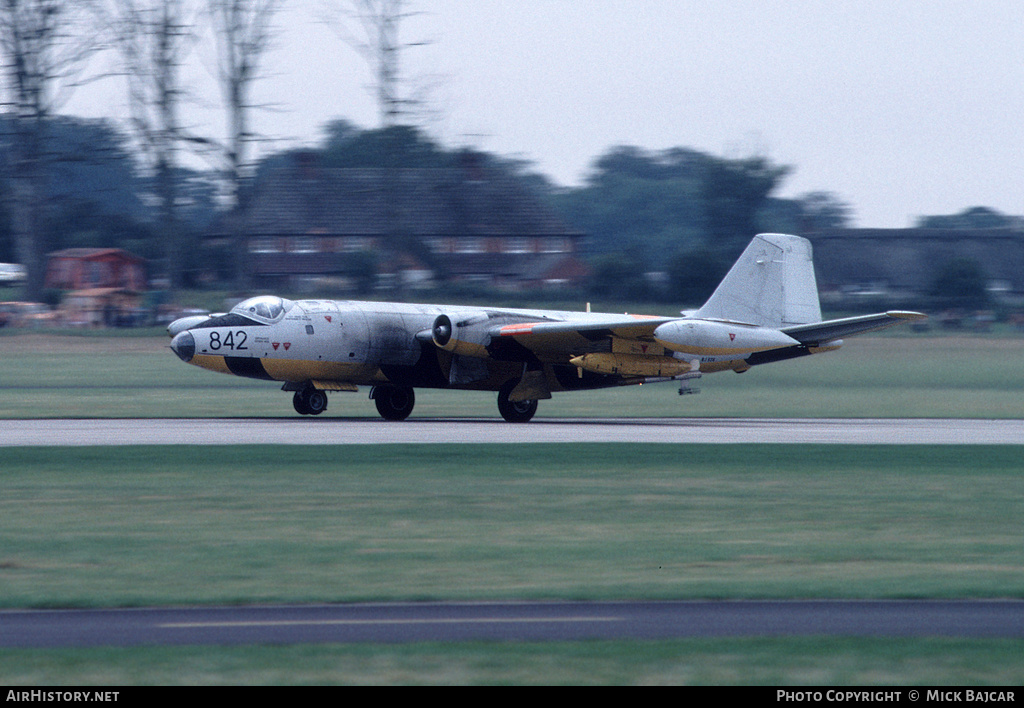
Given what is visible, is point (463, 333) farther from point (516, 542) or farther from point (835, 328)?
point (516, 542)

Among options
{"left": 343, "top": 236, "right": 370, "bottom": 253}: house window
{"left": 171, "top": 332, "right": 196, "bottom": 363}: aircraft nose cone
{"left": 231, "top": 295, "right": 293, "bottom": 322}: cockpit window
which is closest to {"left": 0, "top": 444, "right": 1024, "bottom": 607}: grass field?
{"left": 171, "top": 332, "right": 196, "bottom": 363}: aircraft nose cone

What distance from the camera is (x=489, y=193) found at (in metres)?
87.8

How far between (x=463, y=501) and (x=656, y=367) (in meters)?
14.8

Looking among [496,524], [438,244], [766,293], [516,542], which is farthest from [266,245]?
[516,542]

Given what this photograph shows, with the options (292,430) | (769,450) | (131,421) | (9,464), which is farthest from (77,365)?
(769,450)

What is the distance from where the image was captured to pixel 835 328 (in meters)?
29.8

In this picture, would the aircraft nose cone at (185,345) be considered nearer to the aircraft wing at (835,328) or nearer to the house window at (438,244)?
the aircraft wing at (835,328)

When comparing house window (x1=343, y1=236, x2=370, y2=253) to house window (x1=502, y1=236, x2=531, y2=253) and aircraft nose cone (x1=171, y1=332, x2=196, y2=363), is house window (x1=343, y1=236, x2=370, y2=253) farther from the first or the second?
aircraft nose cone (x1=171, y1=332, x2=196, y2=363)

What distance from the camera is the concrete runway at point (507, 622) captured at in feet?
28.6

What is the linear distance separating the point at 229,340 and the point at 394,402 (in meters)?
4.61

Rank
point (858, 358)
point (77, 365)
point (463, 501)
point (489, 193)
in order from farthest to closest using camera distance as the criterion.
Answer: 1. point (489, 193)
2. point (858, 358)
3. point (77, 365)
4. point (463, 501)

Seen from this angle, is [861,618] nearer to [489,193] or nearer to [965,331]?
[965,331]

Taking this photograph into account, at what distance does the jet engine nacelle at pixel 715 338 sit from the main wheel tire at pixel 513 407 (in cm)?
366

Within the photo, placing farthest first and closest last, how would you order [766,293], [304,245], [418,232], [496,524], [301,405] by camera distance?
1. [304,245]
2. [418,232]
3. [766,293]
4. [301,405]
5. [496,524]
